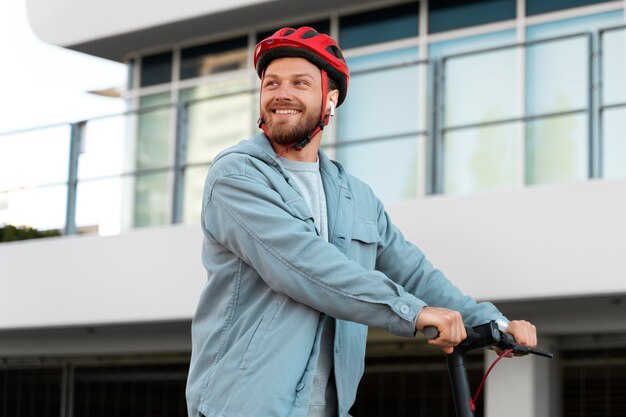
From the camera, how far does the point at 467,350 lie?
9.89 ft

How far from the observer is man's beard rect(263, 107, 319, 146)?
3148 mm

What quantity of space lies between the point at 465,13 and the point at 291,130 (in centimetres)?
769

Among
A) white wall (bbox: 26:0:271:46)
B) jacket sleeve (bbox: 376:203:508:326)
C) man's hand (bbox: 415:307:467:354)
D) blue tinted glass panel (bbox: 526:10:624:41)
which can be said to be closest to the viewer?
man's hand (bbox: 415:307:467:354)

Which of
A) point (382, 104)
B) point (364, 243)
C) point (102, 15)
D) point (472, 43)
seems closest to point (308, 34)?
point (364, 243)

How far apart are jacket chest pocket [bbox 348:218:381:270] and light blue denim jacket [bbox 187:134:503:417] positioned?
0.04m

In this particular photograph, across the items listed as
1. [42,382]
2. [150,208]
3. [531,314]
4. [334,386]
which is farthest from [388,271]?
[42,382]

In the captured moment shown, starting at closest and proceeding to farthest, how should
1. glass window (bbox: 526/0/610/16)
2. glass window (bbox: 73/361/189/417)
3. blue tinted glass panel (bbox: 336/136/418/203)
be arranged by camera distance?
blue tinted glass panel (bbox: 336/136/418/203)
glass window (bbox: 526/0/610/16)
glass window (bbox: 73/361/189/417)

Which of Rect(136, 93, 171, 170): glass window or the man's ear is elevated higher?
Rect(136, 93, 171, 170): glass window

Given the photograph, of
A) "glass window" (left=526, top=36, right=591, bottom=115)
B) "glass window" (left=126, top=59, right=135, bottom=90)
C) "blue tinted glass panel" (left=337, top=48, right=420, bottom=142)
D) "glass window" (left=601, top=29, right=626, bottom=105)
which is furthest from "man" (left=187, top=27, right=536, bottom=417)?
"glass window" (left=126, top=59, right=135, bottom=90)

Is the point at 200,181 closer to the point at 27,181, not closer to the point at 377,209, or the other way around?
the point at 27,181

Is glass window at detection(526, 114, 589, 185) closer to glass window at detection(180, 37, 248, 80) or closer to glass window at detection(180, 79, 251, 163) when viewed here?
glass window at detection(180, 79, 251, 163)

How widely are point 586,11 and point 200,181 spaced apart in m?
3.45

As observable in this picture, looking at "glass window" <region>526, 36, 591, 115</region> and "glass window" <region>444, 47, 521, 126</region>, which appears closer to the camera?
"glass window" <region>526, 36, 591, 115</region>

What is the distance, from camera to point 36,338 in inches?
495
